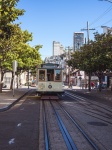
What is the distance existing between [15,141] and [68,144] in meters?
1.55

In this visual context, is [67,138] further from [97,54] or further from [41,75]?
[97,54]

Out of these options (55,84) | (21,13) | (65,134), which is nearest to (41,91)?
(55,84)

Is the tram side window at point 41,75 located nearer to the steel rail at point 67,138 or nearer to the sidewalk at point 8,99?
the sidewalk at point 8,99

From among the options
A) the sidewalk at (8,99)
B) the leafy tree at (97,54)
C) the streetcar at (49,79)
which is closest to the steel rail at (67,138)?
the sidewalk at (8,99)

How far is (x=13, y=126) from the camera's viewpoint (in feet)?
42.0

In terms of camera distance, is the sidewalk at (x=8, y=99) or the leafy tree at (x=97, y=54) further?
the leafy tree at (x=97, y=54)

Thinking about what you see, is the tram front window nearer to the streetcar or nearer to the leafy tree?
the streetcar

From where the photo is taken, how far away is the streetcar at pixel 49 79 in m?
30.4

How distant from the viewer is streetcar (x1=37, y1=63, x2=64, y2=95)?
99.8ft

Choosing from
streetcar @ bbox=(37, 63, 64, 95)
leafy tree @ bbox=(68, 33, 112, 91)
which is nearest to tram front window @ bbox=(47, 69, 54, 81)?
streetcar @ bbox=(37, 63, 64, 95)

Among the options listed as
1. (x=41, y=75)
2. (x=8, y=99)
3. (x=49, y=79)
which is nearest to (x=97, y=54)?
(x=49, y=79)

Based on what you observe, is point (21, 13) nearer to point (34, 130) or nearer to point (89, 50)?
point (34, 130)

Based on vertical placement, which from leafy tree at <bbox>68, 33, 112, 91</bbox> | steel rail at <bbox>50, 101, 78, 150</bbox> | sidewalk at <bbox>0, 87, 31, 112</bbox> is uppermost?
leafy tree at <bbox>68, 33, 112, 91</bbox>

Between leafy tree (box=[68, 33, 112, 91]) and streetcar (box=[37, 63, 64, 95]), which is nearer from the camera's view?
streetcar (box=[37, 63, 64, 95])
